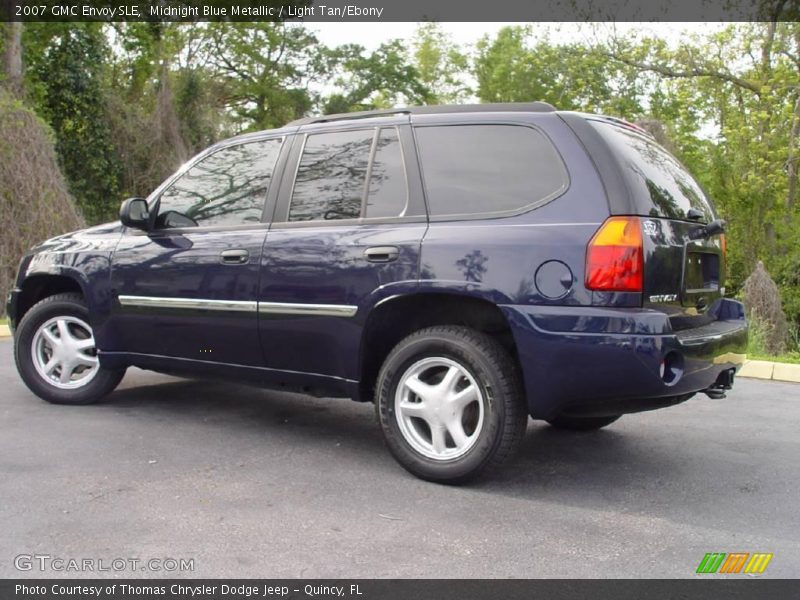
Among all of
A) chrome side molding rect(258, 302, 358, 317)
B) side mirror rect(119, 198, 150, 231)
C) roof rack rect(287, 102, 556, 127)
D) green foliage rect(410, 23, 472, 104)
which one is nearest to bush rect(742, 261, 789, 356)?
roof rack rect(287, 102, 556, 127)

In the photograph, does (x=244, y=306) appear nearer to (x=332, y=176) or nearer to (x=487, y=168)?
(x=332, y=176)

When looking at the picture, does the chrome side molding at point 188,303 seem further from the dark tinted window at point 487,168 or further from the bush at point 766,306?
the bush at point 766,306

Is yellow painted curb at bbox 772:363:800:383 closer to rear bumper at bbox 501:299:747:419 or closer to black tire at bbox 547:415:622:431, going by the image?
black tire at bbox 547:415:622:431

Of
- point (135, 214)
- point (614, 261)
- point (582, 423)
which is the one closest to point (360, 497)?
point (614, 261)

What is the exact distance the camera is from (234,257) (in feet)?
14.7

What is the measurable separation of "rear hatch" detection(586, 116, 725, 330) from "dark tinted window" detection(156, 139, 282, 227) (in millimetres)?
1933

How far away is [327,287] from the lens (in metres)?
4.12

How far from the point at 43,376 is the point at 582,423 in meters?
→ 3.60

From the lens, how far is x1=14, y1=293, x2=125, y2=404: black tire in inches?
209

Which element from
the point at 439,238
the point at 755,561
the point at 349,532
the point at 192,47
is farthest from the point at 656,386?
the point at 192,47

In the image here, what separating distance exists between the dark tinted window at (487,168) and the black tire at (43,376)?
105 inches

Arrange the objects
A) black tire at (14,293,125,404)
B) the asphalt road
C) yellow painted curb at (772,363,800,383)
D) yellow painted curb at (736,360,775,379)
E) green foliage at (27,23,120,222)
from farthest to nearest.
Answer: green foliage at (27,23,120,222), yellow painted curb at (736,360,775,379), yellow painted curb at (772,363,800,383), black tire at (14,293,125,404), the asphalt road

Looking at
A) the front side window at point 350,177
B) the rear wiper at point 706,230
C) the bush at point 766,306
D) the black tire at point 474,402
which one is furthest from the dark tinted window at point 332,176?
the bush at point 766,306

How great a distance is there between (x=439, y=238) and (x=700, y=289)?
4.42ft
